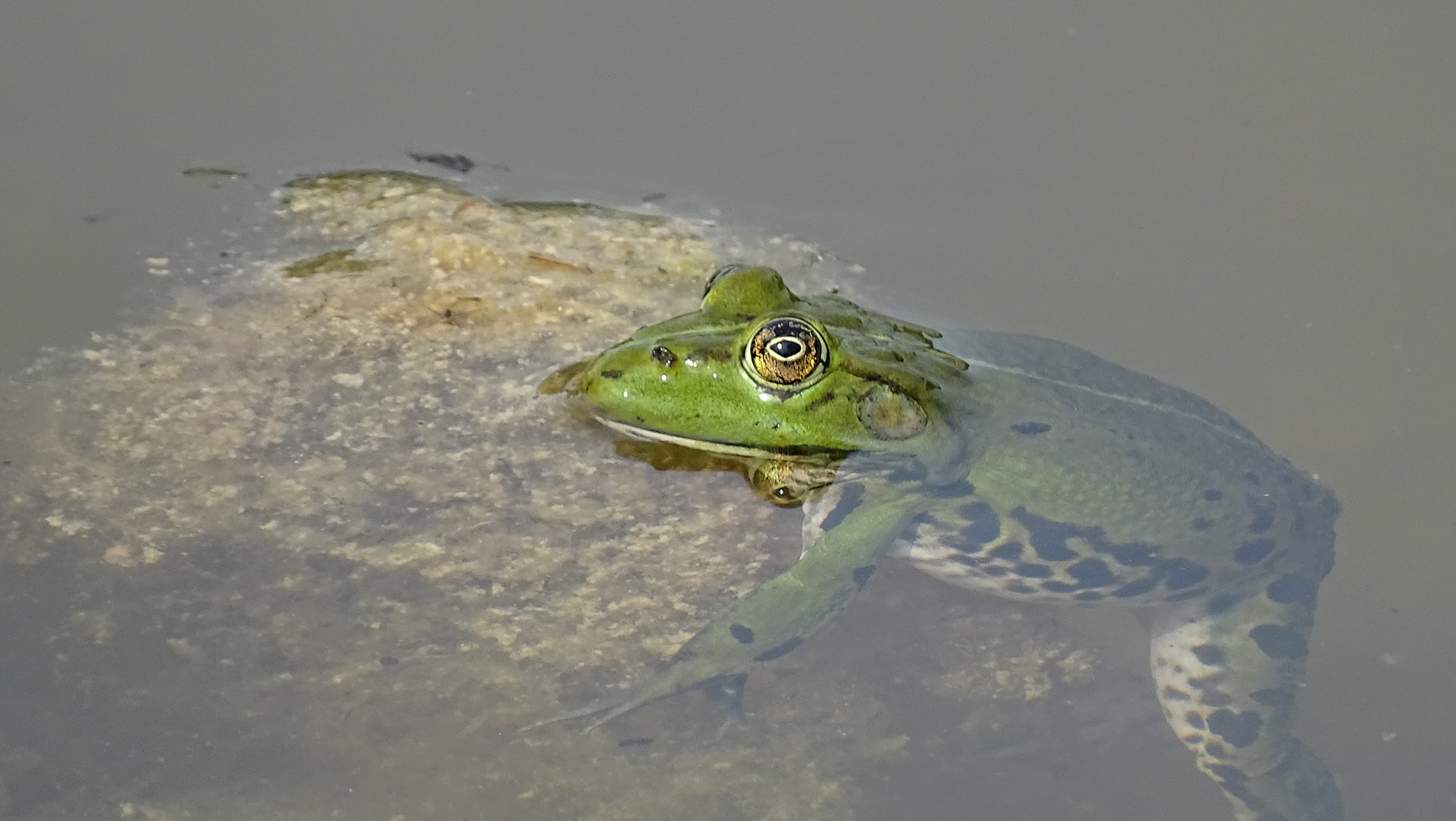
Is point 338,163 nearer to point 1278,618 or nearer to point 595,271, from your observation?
point 595,271

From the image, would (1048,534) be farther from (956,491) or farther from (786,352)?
(786,352)

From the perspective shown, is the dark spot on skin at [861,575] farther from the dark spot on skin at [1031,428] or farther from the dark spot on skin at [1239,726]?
the dark spot on skin at [1239,726]

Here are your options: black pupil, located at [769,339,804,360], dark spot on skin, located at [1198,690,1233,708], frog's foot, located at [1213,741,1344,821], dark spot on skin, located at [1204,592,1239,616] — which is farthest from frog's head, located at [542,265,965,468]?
frog's foot, located at [1213,741,1344,821]

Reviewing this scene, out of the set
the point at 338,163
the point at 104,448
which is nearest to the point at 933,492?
the point at 104,448

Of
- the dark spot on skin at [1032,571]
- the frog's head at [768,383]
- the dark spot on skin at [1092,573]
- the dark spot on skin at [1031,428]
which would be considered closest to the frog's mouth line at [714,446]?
the frog's head at [768,383]

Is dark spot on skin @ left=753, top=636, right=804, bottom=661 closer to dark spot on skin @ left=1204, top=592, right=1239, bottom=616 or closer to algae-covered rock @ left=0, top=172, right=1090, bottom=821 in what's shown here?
algae-covered rock @ left=0, top=172, right=1090, bottom=821

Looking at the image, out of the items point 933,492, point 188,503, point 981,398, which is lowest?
point 188,503

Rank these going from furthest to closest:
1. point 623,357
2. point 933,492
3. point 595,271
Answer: point 595,271 → point 933,492 → point 623,357
